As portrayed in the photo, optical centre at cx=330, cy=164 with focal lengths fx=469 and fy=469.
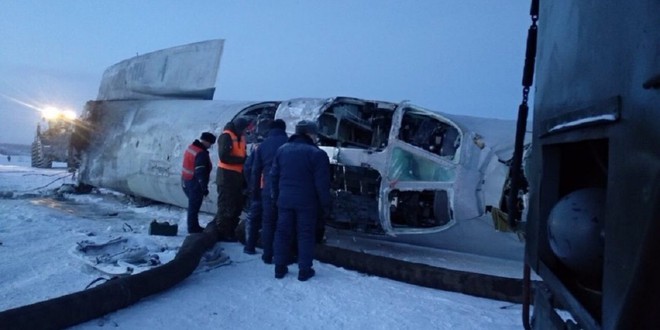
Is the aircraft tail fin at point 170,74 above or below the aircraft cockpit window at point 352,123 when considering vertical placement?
above

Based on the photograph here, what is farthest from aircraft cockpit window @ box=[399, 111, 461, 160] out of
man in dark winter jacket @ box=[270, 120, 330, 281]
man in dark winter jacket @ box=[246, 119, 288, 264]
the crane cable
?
the crane cable

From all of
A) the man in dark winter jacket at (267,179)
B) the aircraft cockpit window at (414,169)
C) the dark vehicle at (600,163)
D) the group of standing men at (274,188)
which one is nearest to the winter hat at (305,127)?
the group of standing men at (274,188)

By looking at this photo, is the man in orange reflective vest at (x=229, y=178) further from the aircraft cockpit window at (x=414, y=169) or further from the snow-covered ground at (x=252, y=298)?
the aircraft cockpit window at (x=414, y=169)

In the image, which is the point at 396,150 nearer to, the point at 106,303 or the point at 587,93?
the point at 106,303

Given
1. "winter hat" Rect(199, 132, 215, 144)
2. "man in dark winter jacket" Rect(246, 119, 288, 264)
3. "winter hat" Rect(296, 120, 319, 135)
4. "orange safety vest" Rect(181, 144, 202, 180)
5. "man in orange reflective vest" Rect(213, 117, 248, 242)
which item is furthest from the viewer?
"winter hat" Rect(199, 132, 215, 144)

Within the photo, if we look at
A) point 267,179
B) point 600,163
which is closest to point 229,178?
point 267,179

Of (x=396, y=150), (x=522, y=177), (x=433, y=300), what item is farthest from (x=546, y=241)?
(x=396, y=150)

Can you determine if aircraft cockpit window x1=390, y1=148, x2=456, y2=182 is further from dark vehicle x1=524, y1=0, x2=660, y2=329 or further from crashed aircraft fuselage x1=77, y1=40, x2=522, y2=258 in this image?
dark vehicle x1=524, y1=0, x2=660, y2=329

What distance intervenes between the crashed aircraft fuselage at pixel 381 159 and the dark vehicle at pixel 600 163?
3.37 meters

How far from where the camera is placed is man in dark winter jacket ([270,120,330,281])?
5.03 m

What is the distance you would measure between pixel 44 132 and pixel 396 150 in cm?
1792

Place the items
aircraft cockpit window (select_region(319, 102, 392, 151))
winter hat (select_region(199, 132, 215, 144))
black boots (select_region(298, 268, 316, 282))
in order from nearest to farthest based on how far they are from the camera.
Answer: black boots (select_region(298, 268, 316, 282)) → aircraft cockpit window (select_region(319, 102, 392, 151)) → winter hat (select_region(199, 132, 215, 144))

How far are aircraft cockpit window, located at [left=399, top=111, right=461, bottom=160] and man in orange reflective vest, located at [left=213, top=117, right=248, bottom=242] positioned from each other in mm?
2432

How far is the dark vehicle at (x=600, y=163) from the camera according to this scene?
42.8 inches
